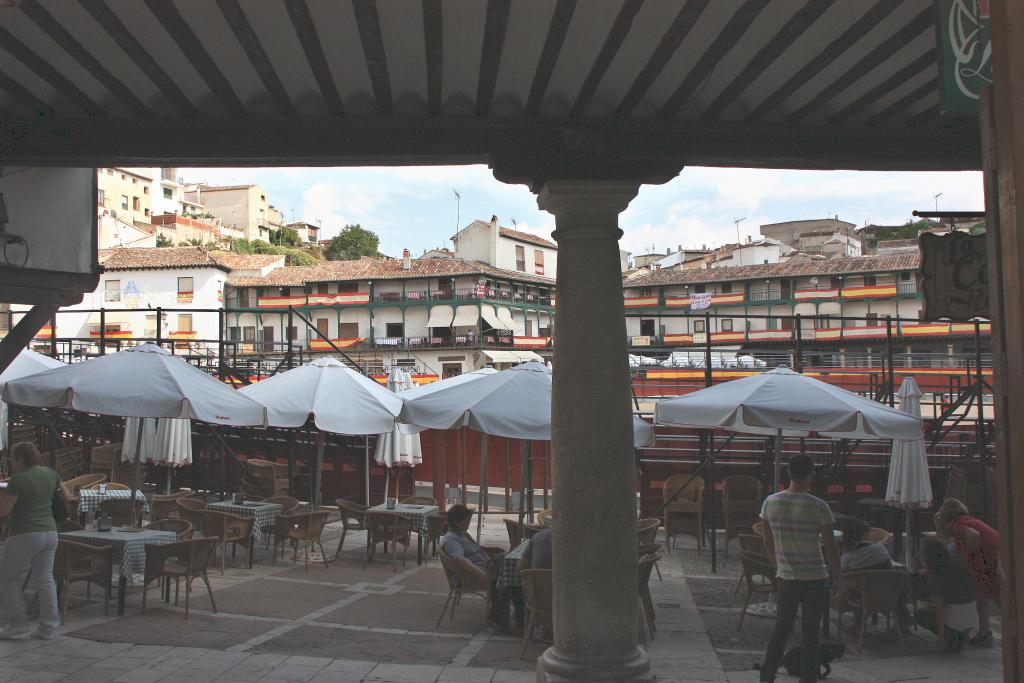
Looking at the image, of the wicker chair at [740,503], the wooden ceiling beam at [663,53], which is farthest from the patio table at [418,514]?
the wooden ceiling beam at [663,53]

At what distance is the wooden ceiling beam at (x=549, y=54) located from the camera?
400 centimetres

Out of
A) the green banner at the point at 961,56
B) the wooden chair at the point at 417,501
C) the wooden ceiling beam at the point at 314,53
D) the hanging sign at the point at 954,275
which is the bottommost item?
the wooden chair at the point at 417,501

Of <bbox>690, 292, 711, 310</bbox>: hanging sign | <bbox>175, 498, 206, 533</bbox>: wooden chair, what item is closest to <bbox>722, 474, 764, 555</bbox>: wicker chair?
<bbox>175, 498, 206, 533</bbox>: wooden chair

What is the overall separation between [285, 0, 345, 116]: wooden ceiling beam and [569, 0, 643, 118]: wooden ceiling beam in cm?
137

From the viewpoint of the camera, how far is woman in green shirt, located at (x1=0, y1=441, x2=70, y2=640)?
22.8 ft

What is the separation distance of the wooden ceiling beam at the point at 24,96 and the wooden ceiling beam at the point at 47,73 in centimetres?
18

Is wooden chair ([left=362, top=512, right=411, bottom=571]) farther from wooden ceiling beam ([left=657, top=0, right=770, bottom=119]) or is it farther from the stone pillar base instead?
wooden ceiling beam ([left=657, top=0, right=770, bottom=119])

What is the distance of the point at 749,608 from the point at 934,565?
1.91m

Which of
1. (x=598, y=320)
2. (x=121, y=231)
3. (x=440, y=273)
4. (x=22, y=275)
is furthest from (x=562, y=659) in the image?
(x=121, y=231)

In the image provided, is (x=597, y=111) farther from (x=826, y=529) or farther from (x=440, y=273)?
(x=440, y=273)

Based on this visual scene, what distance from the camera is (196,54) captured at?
4.34m

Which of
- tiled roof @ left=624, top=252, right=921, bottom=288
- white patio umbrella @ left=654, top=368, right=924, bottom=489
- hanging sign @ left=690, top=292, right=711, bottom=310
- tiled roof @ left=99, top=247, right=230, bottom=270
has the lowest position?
white patio umbrella @ left=654, top=368, right=924, bottom=489

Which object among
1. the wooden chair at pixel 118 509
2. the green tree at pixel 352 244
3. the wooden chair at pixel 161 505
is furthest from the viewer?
the green tree at pixel 352 244

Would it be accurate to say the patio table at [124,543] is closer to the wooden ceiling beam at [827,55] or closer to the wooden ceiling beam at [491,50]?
the wooden ceiling beam at [491,50]
